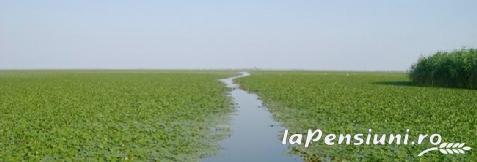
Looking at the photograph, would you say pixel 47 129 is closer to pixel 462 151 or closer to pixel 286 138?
pixel 286 138

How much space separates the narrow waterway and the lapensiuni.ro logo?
0.67 metres

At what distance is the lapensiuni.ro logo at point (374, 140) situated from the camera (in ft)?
45.9

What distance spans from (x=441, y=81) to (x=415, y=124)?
3347cm

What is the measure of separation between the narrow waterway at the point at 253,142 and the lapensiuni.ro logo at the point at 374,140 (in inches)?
26.2

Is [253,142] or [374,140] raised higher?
[374,140]

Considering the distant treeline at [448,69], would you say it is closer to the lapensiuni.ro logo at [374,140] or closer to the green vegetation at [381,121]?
the green vegetation at [381,121]

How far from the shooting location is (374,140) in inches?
608

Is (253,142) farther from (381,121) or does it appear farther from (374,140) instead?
(381,121)

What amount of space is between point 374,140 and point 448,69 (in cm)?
3693

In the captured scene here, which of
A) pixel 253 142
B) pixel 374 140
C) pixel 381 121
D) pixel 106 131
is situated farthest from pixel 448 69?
pixel 106 131

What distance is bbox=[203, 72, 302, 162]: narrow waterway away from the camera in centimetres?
1353

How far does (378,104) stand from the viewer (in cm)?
2722

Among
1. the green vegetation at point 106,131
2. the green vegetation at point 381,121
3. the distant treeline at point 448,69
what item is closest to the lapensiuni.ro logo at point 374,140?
the green vegetation at point 381,121

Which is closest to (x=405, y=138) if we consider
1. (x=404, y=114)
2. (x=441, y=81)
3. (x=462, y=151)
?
(x=462, y=151)
